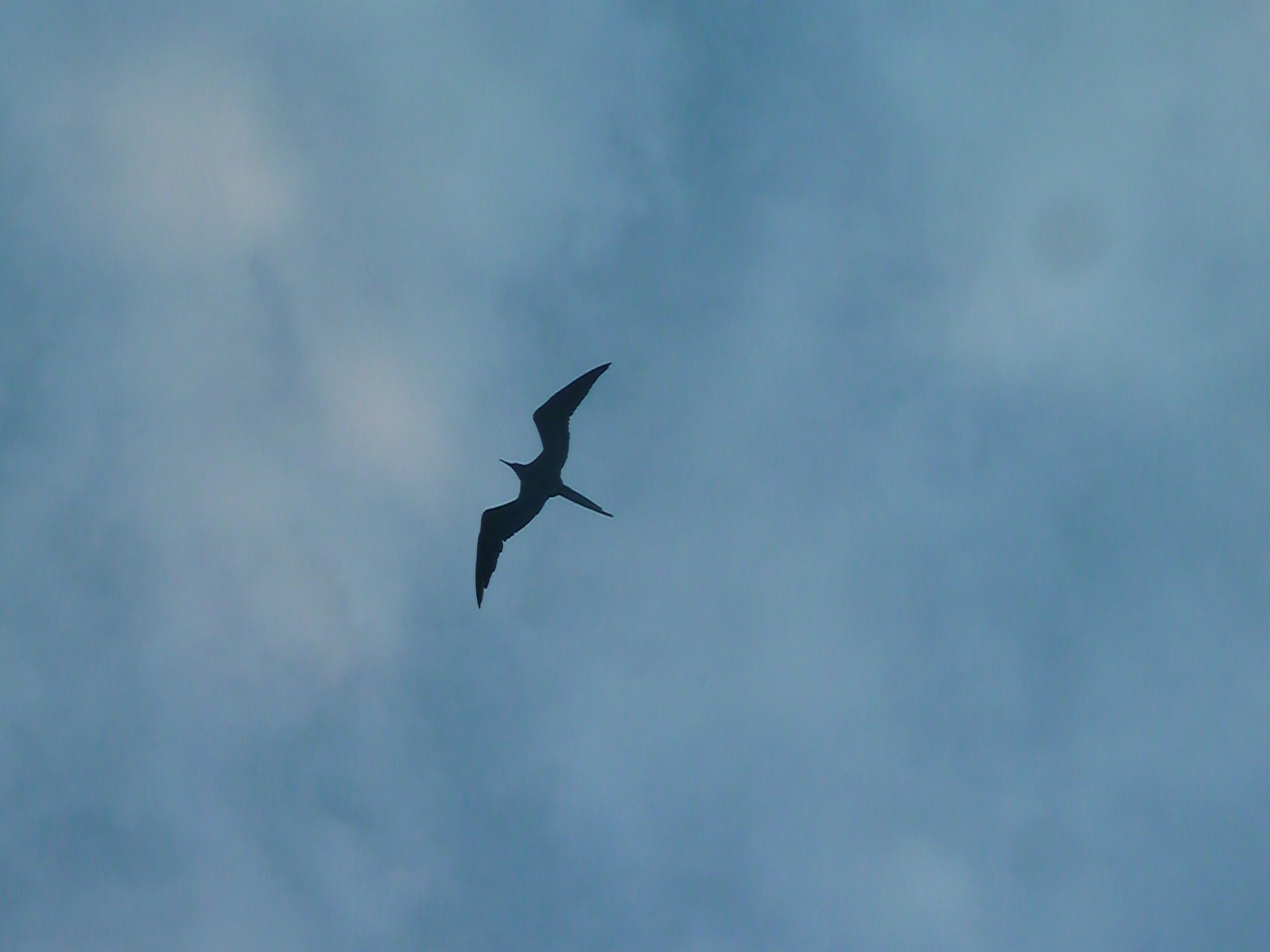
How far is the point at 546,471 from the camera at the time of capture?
188 feet

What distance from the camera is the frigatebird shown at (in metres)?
57.1

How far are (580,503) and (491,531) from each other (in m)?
4.75

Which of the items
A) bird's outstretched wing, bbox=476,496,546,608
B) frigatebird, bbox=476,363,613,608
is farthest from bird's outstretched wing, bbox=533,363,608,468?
bird's outstretched wing, bbox=476,496,546,608

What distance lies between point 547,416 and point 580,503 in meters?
3.85

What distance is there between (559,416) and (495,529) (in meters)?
6.12

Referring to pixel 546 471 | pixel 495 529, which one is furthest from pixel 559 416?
pixel 495 529

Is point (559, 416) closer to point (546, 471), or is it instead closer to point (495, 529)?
point (546, 471)

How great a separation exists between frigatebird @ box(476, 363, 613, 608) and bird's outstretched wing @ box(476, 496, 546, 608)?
0.09 ft

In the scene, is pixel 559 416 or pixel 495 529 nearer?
pixel 559 416

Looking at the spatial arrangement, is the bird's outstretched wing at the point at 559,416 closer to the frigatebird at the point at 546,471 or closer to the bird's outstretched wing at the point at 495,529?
the frigatebird at the point at 546,471

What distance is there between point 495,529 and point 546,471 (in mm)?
4051

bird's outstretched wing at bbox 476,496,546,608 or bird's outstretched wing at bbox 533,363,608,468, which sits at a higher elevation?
bird's outstretched wing at bbox 533,363,608,468

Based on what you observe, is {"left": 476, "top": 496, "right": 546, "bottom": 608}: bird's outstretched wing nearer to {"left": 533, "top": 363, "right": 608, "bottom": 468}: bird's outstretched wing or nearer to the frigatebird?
the frigatebird

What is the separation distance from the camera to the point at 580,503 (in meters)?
57.2
